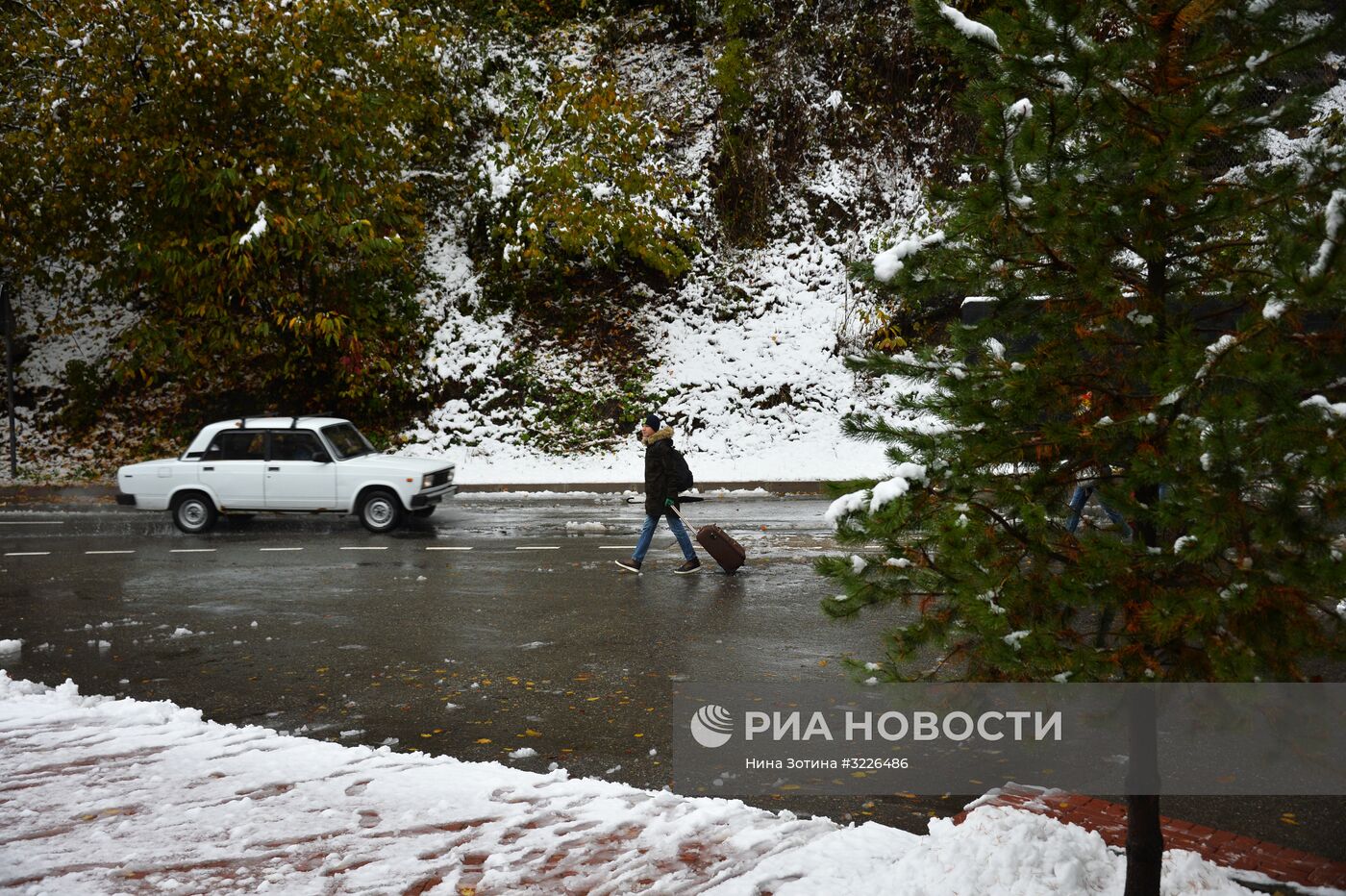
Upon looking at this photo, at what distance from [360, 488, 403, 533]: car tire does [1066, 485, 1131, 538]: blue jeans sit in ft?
41.4

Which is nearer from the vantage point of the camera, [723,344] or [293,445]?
[293,445]

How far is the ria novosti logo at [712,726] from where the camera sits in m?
5.96

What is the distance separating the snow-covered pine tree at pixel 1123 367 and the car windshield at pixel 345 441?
517 inches

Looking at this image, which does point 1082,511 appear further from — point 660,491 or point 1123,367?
point 660,491

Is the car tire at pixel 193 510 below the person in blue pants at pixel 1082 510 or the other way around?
below

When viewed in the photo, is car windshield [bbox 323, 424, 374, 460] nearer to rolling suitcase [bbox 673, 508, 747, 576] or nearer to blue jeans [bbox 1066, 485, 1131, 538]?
rolling suitcase [bbox 673, 508, 747, 576]

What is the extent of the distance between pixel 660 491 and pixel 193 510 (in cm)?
794

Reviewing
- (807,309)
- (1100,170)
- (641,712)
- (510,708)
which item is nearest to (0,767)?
(510,708)

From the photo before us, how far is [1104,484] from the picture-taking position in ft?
10.4

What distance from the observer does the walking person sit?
11.3 meters

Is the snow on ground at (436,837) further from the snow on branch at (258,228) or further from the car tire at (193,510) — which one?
the snow on branch at (258,228)

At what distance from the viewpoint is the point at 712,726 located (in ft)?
20.5

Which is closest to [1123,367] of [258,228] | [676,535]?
[676,535]

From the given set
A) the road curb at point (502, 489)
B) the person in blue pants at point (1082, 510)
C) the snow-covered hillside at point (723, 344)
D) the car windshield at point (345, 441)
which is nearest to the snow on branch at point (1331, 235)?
the person in blue pants at point (1082, 510)
